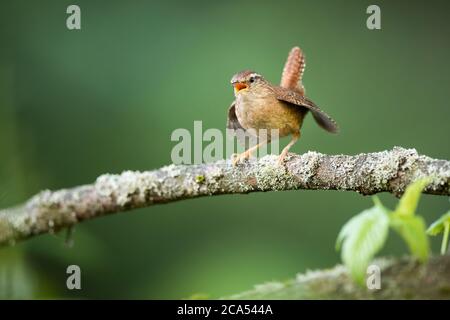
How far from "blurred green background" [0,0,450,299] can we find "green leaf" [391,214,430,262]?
9.93 ft

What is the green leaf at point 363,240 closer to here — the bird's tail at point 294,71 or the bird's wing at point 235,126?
the bird's wing at point 235,126

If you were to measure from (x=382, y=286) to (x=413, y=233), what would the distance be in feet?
2.71

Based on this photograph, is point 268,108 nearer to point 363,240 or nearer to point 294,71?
point 294,71

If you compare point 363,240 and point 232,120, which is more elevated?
point 232,120

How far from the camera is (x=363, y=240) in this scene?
137cm

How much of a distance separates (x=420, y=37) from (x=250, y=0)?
173 cm

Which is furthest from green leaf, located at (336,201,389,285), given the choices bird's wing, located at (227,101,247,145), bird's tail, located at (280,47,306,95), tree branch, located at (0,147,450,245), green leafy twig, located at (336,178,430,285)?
bird's tail, located at (280,47,306,95)

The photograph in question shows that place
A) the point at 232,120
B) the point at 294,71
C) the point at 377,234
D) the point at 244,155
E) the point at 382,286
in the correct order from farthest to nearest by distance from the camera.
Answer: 1. the point at 294,71
2. the point at 232,120
3. the point at 244,155
4. the point at 382,286
5. the point at 377,234

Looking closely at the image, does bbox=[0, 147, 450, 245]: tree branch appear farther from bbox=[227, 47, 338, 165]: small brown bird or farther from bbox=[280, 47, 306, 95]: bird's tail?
bbox=[280, 47, 306, 95]: bird's tail

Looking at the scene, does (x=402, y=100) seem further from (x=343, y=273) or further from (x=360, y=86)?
(x=343, y=273)

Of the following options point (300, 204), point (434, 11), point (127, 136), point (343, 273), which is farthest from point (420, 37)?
point (343, 273)

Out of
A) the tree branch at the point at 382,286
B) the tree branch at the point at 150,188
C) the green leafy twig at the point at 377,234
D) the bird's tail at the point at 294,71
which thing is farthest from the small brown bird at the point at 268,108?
the green leafy twig at the point at 377,234

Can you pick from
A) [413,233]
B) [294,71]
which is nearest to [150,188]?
[413,233]

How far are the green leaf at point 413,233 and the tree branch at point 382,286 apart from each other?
0.61 meters
